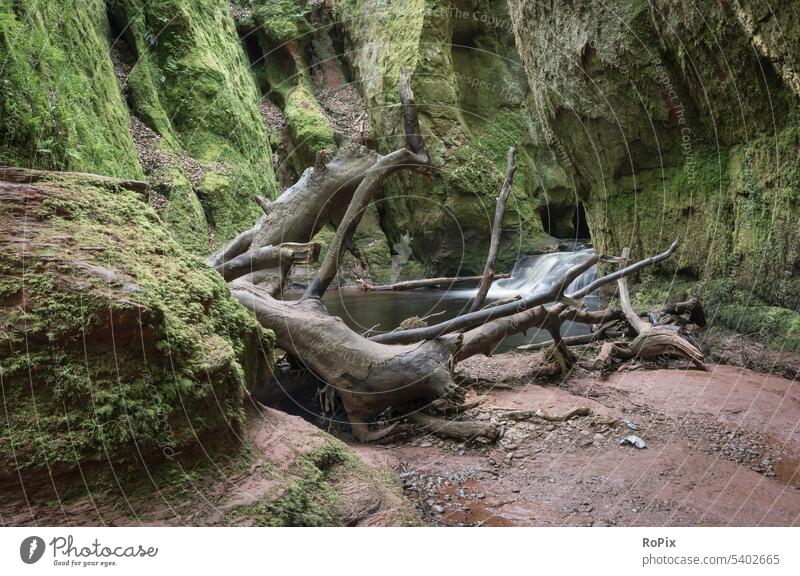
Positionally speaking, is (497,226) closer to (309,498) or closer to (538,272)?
(309,498)

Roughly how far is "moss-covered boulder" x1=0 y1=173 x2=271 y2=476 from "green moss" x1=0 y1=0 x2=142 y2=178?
1198mm

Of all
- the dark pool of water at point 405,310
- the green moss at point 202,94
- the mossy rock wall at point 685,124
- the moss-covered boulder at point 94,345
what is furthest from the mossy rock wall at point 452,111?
the moss-covered boulder at point 94,345

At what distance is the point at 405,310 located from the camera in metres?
10.8

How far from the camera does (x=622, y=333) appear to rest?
6.55 m

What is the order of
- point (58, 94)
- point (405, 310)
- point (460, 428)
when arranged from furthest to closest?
point (405, 310) < point (58, 94) < point (460, 428)

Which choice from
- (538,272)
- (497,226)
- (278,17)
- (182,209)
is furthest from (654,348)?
(278,17)

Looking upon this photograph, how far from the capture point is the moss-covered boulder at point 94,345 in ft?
4.33

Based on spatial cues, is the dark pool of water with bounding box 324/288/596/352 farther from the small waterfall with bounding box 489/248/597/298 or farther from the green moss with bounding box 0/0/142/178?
the green moss with bounding box 0/0/142/178

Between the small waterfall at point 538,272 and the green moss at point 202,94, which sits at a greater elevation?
the green moss at point 202,94

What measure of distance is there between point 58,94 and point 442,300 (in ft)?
33.6

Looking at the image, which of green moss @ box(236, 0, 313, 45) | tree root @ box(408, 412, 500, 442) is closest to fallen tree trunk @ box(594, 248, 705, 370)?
tree root @ box(408, 412, 500, 442)

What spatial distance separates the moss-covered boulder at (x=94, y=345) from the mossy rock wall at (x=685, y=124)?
5343 millimetres

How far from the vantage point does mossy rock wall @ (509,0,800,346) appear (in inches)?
187

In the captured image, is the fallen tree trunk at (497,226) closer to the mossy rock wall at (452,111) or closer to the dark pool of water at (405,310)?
the dark pool of water at (405,310)
